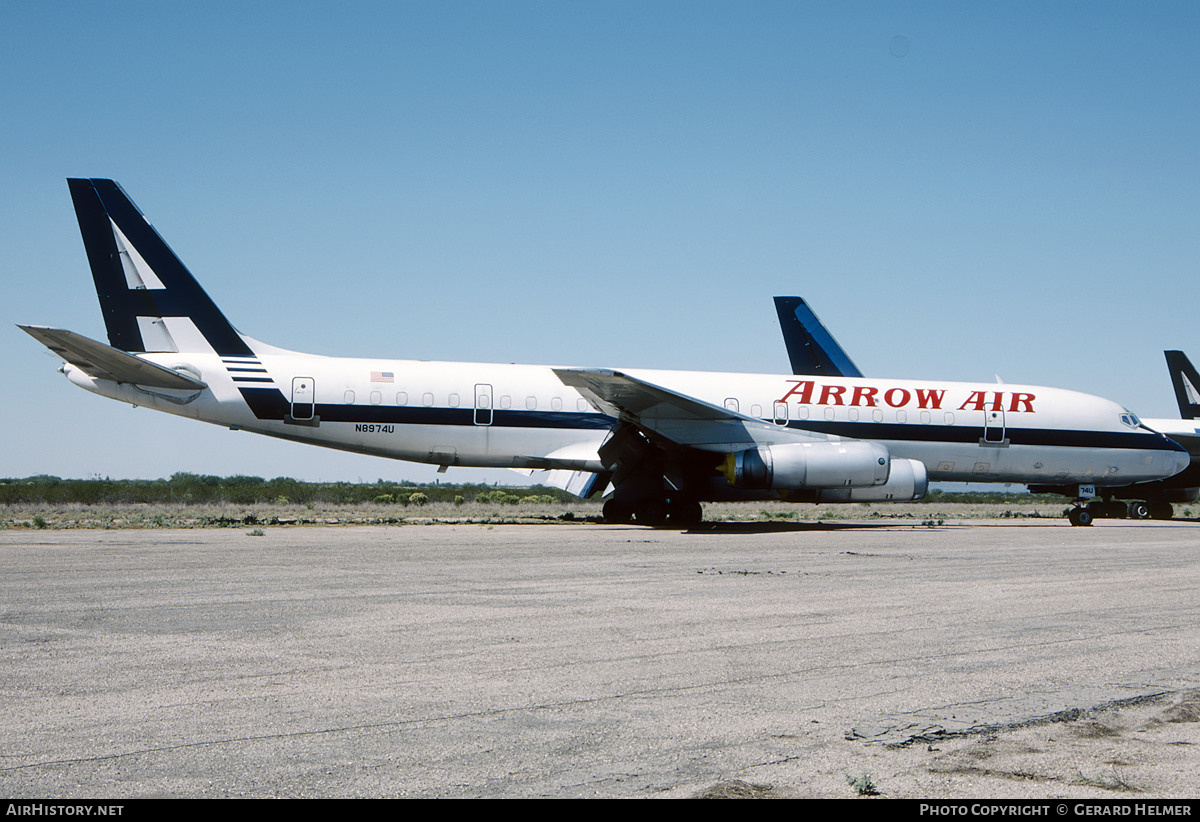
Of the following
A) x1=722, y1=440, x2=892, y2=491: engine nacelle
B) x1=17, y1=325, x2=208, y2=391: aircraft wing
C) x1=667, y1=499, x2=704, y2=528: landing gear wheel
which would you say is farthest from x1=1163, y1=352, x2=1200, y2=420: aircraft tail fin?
x1=17, y1=325, x2=208, y2=391: aircraft wing

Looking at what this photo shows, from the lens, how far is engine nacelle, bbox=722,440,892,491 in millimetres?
21766

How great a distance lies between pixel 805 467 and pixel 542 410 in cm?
615

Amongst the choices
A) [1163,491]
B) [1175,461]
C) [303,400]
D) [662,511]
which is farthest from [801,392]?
[1163,491]

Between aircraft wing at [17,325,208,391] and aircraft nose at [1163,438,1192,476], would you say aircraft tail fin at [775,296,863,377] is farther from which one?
aircraft wing at [17,325,208,391]

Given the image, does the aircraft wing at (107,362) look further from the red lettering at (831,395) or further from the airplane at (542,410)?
the red lettering at (831,395)

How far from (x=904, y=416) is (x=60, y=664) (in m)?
21.5

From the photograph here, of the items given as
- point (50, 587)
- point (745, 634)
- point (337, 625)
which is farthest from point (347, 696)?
point (50, 587)

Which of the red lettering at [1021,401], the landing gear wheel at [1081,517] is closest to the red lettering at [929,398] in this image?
the red lettering at [1021,401]

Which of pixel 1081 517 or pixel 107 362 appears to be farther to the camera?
pixel 1081 517

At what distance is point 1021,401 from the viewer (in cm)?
2600

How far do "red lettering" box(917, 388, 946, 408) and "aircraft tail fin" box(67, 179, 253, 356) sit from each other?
1582 centimetres

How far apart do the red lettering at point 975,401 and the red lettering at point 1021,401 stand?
0.75 meters

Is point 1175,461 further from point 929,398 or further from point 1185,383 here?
point 1185,383

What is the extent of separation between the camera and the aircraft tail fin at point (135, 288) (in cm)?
2344
